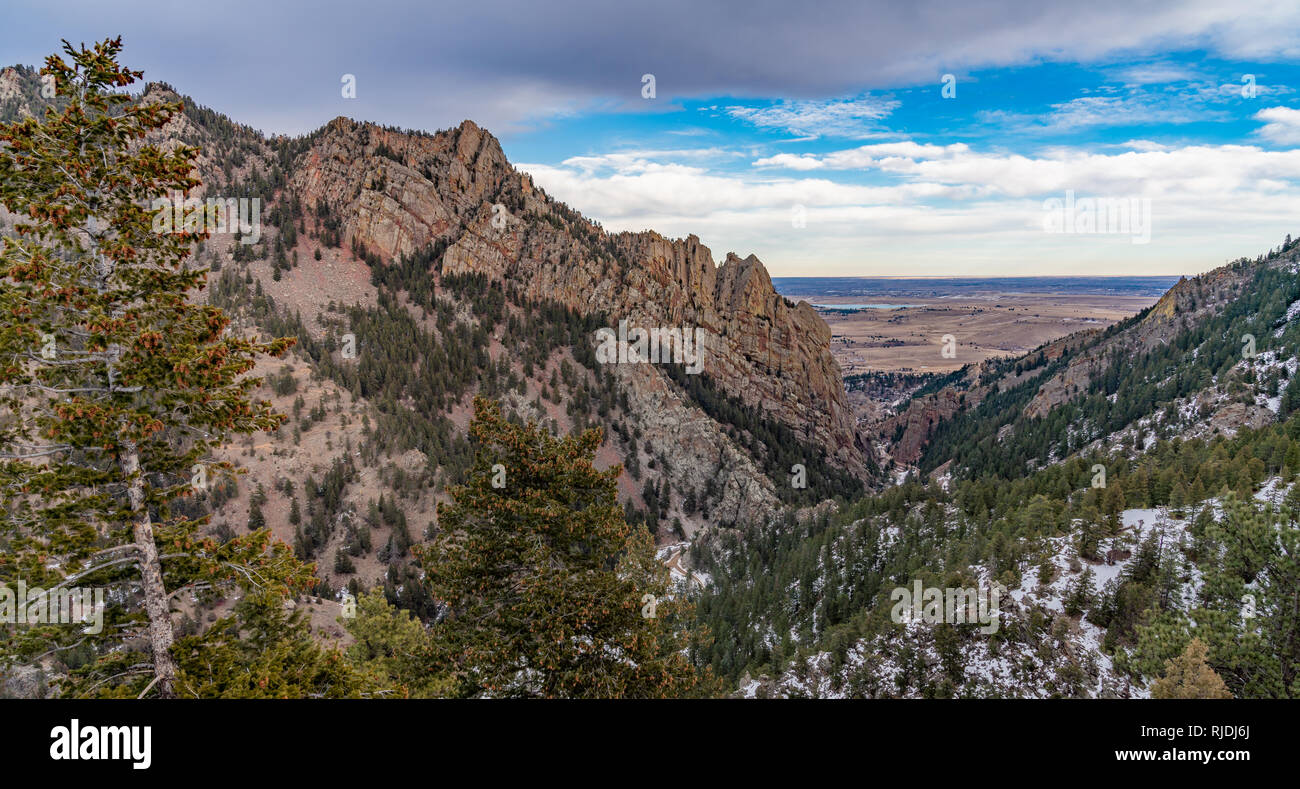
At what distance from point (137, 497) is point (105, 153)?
656 centimetres

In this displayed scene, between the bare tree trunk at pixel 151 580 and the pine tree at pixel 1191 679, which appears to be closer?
the bare tree trunk at pixel 151 580

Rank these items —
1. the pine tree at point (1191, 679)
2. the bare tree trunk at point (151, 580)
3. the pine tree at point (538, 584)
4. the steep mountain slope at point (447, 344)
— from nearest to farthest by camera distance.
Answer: the bare tree trunk at point (151, 580) → the pine tree at point (1191, 679) → the pine tree at point (538, 584) → the steep mountain slope at point (447, 344)

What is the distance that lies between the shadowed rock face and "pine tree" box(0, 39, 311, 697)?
122 m

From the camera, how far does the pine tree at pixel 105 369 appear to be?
9.91 meters

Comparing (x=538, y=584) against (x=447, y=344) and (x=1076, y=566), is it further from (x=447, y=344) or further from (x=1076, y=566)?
(x=447, y=344)

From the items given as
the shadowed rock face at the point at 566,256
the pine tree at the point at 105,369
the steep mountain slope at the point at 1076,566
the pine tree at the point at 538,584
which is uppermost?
the shadowed rock face at the point at 566,256

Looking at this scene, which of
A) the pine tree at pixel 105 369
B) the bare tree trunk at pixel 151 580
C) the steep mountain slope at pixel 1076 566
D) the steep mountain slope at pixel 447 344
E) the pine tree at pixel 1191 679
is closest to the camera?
the pine tree at pixel 105 369

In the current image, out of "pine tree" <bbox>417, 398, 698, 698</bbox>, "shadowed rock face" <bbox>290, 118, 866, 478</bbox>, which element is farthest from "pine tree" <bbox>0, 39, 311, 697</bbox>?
"shadowed rock face" <bbox>290, 118, 866, 478</bbox>

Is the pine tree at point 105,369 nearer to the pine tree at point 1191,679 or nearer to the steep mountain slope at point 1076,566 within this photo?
the pine tree at point 1191,679

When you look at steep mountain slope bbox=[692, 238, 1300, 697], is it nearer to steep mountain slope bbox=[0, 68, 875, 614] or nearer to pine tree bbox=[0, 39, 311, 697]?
pine tree bbox=[0, 39, 311, 697]

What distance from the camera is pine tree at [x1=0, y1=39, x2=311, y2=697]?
9906 mm

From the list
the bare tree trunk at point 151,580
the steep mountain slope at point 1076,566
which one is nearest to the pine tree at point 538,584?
the bare tree trunk at point 151,580

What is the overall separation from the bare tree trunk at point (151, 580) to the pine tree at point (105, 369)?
1.0 inches

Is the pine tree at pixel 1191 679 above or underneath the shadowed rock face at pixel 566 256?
underneath
